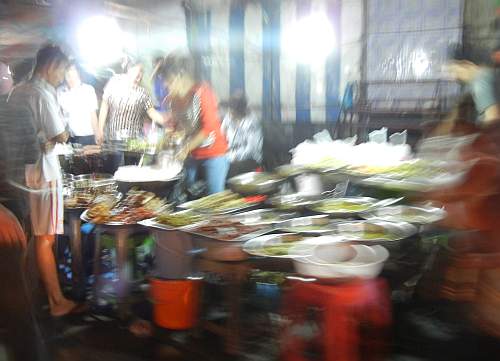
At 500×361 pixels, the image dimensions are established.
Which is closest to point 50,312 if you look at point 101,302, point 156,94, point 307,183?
point 101,302

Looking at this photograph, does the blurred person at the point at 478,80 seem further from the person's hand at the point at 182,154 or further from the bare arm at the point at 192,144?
the person's hand at the point at 182,154

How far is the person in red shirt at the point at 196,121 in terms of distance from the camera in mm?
2123

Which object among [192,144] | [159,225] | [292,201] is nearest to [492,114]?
[292,201]

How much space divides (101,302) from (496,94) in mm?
2105

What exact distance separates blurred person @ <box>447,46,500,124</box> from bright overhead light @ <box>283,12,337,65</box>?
46 cm

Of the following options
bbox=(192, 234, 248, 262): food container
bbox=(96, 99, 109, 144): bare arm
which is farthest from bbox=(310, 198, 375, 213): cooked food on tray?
bbox=(96, 99, 109, 144): bare arm

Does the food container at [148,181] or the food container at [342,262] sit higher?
the food container at [148,181]

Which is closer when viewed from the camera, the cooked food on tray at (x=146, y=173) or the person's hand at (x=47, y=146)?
the cooked food on tray at (x=146, y=173)

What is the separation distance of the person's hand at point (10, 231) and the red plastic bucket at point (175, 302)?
829 mm

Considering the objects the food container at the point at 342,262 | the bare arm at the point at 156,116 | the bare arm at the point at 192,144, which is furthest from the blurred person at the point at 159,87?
the food container at the point at 342,262

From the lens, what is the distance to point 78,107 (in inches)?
96.6

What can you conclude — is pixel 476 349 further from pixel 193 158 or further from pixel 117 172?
pixel 117 172

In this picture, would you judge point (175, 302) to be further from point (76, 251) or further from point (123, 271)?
point (76, 251)

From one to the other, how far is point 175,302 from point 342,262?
871mm
